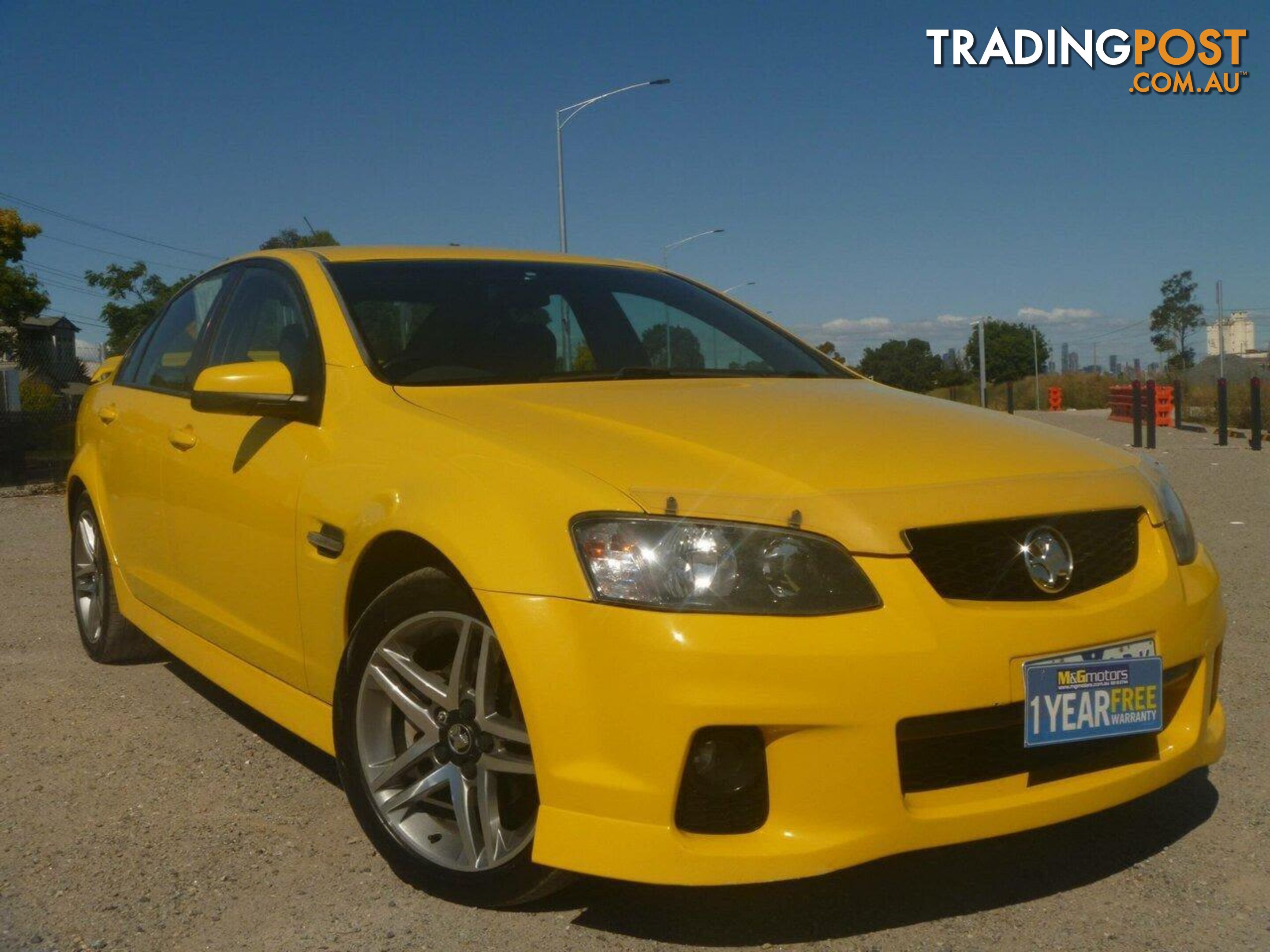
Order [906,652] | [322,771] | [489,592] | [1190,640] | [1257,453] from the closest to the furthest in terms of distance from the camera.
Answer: [906,652] → [489,592] → [1190,640] → [322,771] → [1257,453]

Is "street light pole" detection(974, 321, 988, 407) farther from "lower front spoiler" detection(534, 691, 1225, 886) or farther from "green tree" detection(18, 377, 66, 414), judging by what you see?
"lower front spoiler" detection(534, 691, 1225, 886)

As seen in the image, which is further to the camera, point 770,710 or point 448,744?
point 448,744

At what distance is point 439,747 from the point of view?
276 centimetres

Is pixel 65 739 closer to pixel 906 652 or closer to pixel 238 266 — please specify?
pixel 238 266

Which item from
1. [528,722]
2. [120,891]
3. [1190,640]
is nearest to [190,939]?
[120,891]

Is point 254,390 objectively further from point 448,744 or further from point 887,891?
point 887,891

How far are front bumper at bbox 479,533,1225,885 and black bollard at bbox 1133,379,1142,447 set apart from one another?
17.8 m

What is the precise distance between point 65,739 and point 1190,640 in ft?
11.0

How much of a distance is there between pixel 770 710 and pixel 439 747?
82 centimetres

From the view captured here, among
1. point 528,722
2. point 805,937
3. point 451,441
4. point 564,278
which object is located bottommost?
point 805,937

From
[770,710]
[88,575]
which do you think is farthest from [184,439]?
[770,710]

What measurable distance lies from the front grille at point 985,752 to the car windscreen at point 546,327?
1.54 metres

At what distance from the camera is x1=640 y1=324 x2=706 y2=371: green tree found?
3.89 meters

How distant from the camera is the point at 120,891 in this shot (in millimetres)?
2910
